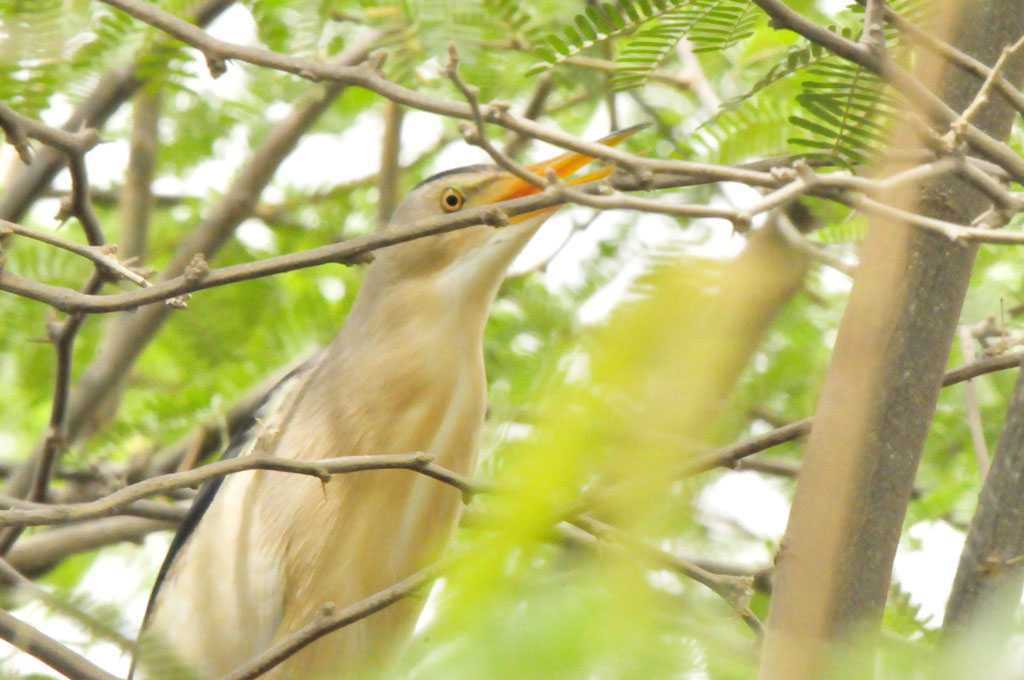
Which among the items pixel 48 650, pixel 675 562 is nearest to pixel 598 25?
pixel 48 650

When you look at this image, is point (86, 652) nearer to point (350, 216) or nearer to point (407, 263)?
point (407, 263)

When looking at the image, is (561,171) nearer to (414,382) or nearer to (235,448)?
(414,382)

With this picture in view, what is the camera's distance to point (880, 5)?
1.47 metres

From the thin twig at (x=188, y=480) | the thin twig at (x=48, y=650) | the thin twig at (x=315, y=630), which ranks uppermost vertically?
the thin twig at (x=188, y=480)

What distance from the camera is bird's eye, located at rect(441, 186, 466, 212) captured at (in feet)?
9.91

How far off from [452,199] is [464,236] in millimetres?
115

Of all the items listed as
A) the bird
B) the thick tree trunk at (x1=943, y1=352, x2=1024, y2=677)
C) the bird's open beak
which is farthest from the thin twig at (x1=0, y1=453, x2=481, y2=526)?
the bird

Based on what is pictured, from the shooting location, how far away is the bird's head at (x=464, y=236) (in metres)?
2.91

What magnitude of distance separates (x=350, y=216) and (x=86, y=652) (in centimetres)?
293

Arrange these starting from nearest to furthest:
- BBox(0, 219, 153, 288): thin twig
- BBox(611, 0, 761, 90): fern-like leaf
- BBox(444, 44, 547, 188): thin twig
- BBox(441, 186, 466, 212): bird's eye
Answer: BBox(444, 44, 547, 188): thin twig → BBox(0, 219, 153, 288): thin twig → BBox(611, 0, 761, 90): fern-like leaf → BBox(441, 186, 466, 212): bird's eye

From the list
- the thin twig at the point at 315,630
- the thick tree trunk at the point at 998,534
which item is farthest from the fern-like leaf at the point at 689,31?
the thin twig at the point at 315,630

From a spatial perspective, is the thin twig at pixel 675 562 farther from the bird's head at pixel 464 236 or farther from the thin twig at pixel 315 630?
the bird's head at pixel 464 236

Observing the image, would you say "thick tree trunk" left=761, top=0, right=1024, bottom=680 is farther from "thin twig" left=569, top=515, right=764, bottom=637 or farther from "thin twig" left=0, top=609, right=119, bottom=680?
"thin twig" left=0, top=609, right=119, bottom=680

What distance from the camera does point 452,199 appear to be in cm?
303
